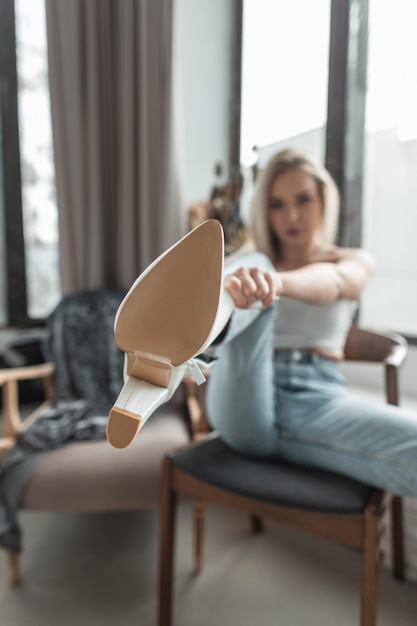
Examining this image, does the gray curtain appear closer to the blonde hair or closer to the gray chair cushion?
the blonde hair

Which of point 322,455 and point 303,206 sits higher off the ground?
point 303,206

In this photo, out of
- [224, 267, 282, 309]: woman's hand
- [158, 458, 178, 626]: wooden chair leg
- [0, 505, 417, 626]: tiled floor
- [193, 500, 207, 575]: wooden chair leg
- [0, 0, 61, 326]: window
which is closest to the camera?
[224, 267, 282, 309]: woman's hand

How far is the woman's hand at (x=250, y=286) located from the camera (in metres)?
0.80

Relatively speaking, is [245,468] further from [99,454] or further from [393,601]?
[393,601]

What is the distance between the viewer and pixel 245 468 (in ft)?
3.91

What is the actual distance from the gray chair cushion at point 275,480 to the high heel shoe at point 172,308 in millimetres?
557

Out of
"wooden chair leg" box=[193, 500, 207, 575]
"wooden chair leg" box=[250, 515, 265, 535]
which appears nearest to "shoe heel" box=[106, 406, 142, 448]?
"wooden chair leg" box=[193, 500, 207, 575]

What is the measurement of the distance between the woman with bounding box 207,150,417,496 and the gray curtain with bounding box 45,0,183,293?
67 centimetres

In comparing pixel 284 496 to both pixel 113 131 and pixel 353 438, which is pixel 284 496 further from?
pixel 113 131

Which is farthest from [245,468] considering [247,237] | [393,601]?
[247,237]

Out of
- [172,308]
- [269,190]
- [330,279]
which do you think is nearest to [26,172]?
[269,190]

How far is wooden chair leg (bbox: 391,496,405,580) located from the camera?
1491 mm

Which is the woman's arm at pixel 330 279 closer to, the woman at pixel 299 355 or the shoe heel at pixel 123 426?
the woman at pixel 299 355

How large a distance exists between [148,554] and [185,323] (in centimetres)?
125
